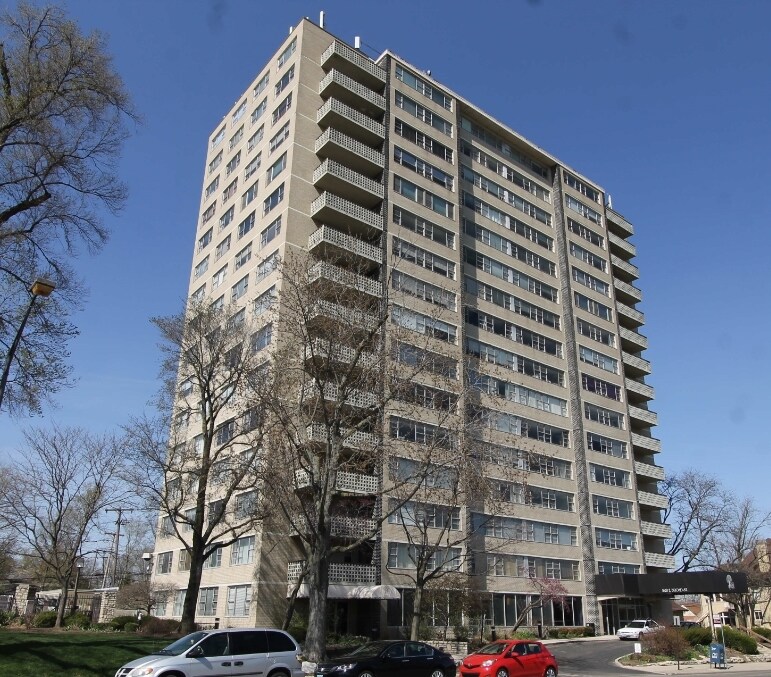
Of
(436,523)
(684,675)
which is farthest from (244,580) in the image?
(684,675)

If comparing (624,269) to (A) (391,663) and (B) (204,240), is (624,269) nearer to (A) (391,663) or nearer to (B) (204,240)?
(B) (204,240)

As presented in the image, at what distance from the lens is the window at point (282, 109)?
51.8m

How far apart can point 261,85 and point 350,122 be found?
12.3 m

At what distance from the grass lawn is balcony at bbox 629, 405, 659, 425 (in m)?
53.0

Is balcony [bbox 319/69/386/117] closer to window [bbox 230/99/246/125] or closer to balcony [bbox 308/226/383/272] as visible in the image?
window [bbox 230/99/246/125]

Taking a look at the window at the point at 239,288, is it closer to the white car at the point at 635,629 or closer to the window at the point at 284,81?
the window at the point at 284,81

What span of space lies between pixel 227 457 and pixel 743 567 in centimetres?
6456

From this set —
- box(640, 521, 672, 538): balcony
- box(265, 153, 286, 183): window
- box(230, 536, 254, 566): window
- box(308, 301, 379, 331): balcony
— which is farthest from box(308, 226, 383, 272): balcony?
box(640, 521, 672, 538): balcony

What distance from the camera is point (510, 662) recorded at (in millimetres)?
22953

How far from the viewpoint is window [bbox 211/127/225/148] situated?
210ft

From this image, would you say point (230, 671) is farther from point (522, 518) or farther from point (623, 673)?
point (522, 518)

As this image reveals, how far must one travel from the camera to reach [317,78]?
52500 millimetres

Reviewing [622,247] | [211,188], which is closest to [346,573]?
[211,188]

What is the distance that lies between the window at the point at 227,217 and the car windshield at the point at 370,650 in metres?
41.2
